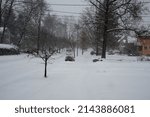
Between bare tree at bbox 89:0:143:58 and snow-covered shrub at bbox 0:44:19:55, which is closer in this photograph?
bare tree at bbox 89:0:143:58

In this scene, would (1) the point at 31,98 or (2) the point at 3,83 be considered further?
(2) the point at 3,83

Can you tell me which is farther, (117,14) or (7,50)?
(7,50)

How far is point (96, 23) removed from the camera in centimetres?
3597

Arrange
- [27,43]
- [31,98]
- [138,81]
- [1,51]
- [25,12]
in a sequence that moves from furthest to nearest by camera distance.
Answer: [27,43], [25,12], [1,51], [138,81], [31,98]

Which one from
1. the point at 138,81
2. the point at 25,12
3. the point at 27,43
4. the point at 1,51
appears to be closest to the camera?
the point at 138,81

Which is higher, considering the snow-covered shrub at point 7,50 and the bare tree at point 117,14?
the bare tree at point 117,14

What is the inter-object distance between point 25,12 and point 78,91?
49367 millimetres

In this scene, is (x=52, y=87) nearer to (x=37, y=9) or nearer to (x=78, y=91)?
(x=78, y=91)

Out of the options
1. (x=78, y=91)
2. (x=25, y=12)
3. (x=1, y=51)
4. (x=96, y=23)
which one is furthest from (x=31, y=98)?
(x=25, y=12)

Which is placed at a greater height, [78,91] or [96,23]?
[96,23]

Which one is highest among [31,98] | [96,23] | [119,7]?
[119,7]

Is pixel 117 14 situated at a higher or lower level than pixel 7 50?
higher

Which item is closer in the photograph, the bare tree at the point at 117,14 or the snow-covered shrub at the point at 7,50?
the bare tree at the point at 117,14

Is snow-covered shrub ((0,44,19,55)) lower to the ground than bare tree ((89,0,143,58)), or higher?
lower
